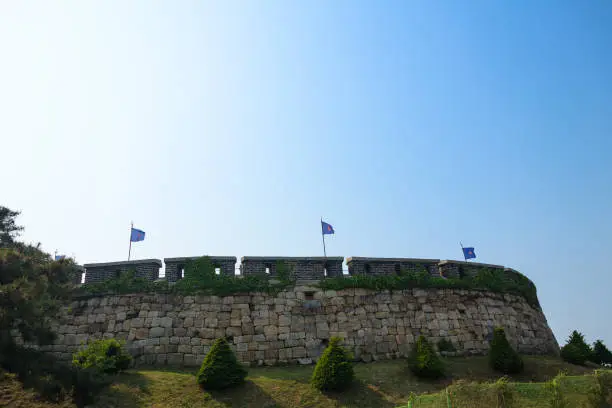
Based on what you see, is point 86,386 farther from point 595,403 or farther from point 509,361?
point 509,361

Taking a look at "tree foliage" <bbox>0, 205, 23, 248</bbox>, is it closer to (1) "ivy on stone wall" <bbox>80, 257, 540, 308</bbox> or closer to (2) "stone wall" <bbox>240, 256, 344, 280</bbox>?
(1) "ivy on stone wall" <bbox>80, 257, 540, 308</bbox>

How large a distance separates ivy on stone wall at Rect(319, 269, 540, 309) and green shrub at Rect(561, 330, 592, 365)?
2551mm

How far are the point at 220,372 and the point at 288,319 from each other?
4.19m

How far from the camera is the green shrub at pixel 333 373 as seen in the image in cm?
1271

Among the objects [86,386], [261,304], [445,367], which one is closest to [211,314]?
[261,304]

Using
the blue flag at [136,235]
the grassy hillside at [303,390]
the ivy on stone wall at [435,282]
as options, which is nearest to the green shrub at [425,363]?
the grassy hillside at [303,390]

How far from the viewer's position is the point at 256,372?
47.2 ft

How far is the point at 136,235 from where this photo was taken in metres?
20.4

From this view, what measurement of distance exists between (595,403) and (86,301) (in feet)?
55.2

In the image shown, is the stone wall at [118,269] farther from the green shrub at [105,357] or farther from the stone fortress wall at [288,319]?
the green shrub at [105,357]

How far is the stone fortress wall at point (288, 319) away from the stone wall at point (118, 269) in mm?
42

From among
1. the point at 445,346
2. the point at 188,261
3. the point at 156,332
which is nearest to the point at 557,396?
the point at 445,346

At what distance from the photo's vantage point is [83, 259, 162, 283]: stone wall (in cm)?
1742

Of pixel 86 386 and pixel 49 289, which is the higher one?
pixel 49 289
